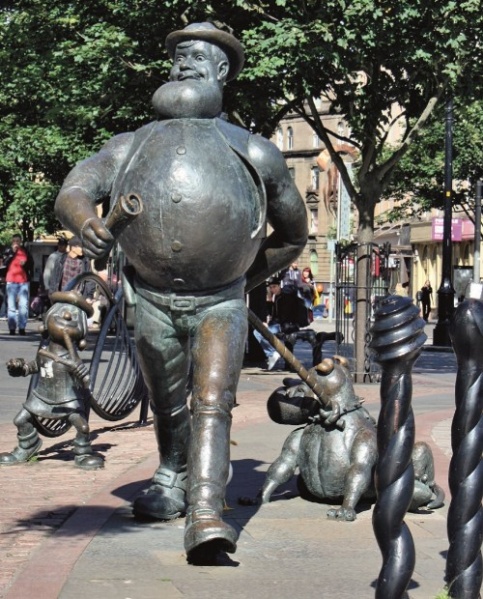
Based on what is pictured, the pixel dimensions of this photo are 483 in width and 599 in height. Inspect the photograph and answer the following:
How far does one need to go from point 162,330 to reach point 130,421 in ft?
17.7

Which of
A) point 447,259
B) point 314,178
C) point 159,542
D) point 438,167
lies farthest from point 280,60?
point 314,178

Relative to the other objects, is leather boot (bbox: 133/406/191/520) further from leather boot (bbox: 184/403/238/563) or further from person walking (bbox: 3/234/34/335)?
person walking (bbox: 3/234/34/335)

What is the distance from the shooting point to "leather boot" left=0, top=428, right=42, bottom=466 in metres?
8.41

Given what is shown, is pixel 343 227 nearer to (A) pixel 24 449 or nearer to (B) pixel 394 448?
(A) pixel 24 449

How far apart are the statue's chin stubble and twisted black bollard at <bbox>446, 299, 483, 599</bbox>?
1813 mm

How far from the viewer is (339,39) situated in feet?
52.0

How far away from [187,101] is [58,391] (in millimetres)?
3129

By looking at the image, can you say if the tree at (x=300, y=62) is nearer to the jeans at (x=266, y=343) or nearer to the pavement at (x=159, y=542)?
the jeans at (x=266, y=343)

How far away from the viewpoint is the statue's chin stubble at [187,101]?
5.88m

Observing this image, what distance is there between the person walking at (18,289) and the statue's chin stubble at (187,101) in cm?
1995

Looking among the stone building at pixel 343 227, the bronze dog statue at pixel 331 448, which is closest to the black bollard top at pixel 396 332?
the bronze dog statue at pixel 331 448

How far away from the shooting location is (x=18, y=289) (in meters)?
25.6

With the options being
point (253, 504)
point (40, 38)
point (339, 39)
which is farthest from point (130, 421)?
point (40, 38)

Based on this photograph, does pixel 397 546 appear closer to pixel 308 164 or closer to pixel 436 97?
pixel 436 97
